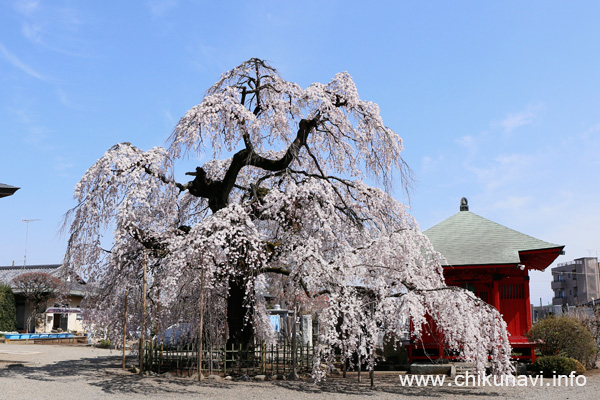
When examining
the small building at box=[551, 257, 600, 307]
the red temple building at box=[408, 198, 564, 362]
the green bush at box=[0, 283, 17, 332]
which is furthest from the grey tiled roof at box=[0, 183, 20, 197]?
the small building at box=[551, 257, 600, 307]

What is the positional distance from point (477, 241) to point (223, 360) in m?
10.7

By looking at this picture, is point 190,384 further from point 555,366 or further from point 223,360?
point 555,366

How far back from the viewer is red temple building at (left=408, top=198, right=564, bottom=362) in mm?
19266

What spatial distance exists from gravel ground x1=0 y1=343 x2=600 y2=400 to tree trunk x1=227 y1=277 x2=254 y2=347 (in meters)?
2.24

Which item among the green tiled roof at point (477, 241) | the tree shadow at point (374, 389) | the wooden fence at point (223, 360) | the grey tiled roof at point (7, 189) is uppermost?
the grey tiled roof at point (7, 189)

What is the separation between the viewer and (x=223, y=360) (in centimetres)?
1775

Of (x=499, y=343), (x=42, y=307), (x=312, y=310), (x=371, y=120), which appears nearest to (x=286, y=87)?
(x=371, y=120)

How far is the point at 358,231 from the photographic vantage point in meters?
18.9

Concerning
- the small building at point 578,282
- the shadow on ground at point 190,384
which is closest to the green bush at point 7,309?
the shadow on ground at point 190,384

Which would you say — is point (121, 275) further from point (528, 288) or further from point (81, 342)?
point (81, 342)

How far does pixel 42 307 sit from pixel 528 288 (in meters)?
33.4

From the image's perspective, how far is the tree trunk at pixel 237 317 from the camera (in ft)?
60.4

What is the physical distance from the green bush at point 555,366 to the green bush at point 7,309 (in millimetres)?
34260

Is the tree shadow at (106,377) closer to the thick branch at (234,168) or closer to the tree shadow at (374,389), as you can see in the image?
the tree shadow at (374,389)
